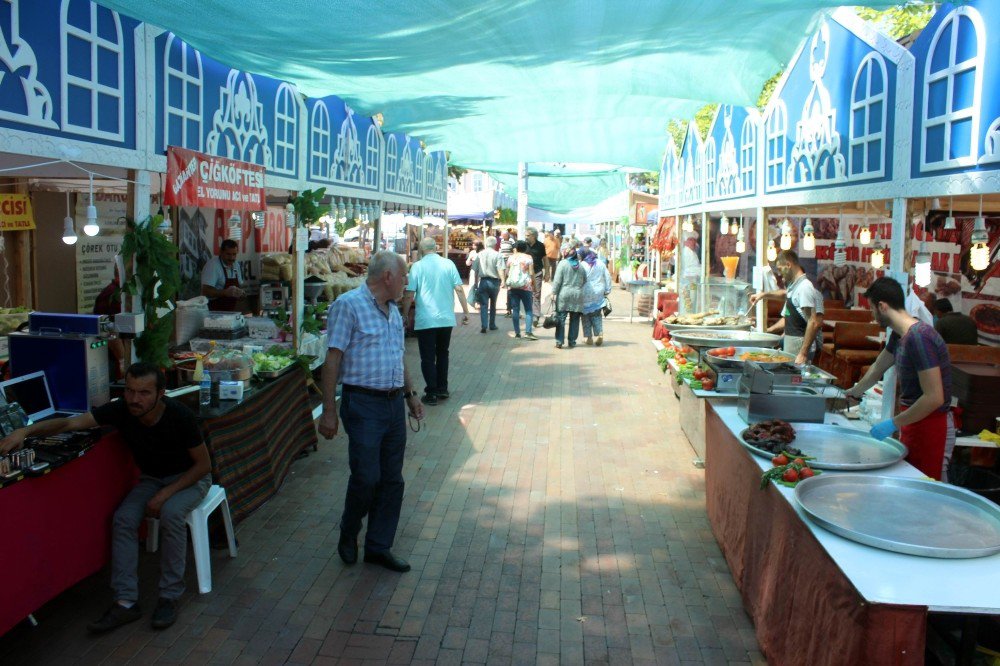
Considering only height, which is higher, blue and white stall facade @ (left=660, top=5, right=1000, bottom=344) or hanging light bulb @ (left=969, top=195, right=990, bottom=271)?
blue and white stall facade @ (left=660, top=5, right=1000, bottom=344)

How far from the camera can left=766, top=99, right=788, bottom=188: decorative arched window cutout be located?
8273mm

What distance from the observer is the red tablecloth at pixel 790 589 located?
267 cm

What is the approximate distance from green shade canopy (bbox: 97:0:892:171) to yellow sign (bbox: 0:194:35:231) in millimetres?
3237

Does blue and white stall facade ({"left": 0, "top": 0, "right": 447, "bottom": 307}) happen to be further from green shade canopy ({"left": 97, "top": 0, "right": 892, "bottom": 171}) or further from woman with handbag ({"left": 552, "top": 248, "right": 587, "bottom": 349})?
woman with handbag ({"left": 552, "top": 248, "right": 587, "bottom": 349})

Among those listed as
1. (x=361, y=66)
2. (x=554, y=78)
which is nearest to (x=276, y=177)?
(x=361, y=66)

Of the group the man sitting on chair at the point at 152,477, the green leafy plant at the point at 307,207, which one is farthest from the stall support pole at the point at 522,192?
the man sitting on chair at the point at 152,477

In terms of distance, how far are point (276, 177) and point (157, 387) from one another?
3904 millimetres

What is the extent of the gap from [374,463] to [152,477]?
1232mm

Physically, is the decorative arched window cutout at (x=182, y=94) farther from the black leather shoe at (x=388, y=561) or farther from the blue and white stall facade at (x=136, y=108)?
the black leather shoe at (x=388, y=561)

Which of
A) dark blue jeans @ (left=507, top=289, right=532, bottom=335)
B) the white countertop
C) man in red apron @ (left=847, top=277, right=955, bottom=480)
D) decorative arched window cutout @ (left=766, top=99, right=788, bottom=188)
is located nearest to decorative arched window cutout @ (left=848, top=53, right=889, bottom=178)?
man in red apron @ (left=847, top=277, right=955, bottom=480)

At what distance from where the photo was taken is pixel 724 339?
25.2 ft

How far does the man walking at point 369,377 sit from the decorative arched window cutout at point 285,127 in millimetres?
3567

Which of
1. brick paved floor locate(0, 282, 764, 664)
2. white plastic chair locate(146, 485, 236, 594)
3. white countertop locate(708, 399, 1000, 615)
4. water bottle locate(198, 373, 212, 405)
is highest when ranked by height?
water bottle locate(198, 373, 212, 405)

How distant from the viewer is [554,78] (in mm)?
8461
